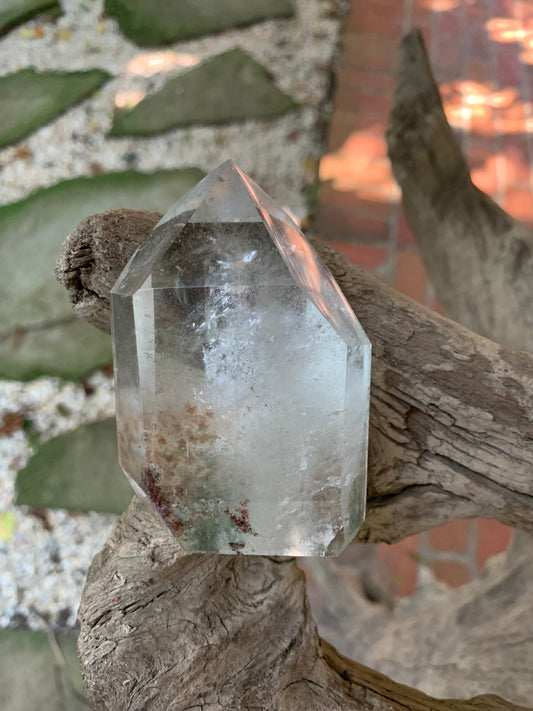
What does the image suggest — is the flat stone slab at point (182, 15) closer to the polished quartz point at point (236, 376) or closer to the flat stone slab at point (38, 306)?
the flat stone slab at point (38, 306)

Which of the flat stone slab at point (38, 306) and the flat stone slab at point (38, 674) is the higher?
the flat stone slab at point (38, 306)

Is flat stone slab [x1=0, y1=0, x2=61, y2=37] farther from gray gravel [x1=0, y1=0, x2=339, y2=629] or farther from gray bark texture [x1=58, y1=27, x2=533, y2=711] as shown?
gray bark texture [x1=58, y1=27, x2=533, y2=711]

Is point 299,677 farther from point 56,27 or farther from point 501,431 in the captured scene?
point 56,27

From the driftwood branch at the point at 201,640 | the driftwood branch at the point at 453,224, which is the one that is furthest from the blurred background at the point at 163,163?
the driftwood branch at the point at 201,640

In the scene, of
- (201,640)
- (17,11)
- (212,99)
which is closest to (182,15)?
(212,99)

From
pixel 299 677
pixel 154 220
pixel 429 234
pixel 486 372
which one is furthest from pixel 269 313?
pixel 429 234

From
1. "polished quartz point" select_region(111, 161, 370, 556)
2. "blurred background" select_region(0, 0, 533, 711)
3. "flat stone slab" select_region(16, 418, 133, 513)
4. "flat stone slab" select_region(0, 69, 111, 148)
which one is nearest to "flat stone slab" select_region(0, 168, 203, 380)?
"blurred background" select_region(0, 0, 533, 711)

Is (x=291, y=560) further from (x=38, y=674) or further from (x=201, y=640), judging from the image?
(x=38, y=674)

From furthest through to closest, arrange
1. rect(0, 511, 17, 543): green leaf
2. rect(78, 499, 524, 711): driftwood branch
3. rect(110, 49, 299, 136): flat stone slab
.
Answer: rect(110, 49, 299, 136): flat stone slab < rect(0, 511, 17, 543): green leaf < rect(78, 499, 524, 711): driftwood branch
